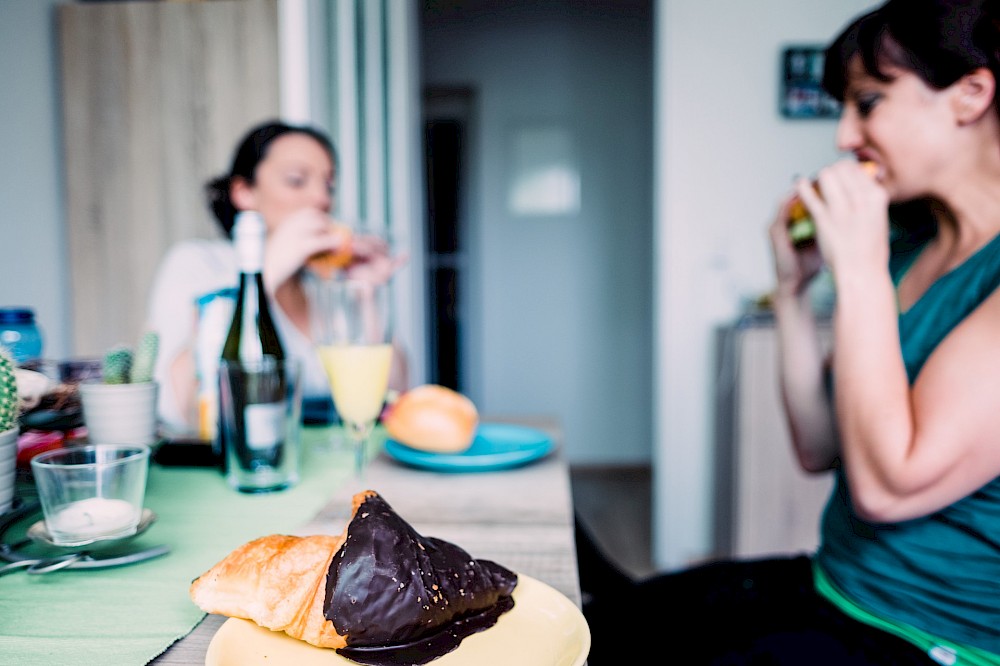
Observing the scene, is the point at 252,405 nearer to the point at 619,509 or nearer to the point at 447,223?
the point at 619,509

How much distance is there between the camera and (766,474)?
2.30 meters

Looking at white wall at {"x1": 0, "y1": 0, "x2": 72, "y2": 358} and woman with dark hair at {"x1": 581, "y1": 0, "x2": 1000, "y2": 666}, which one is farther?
white wall at {"x1": 0, "y1": 0, "x2": 72, "y2": 358}

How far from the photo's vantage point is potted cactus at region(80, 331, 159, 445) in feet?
2.54

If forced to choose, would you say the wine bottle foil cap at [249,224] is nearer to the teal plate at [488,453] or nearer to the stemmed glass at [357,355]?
the stemmed glass at [357,355]

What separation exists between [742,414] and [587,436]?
2.14 m

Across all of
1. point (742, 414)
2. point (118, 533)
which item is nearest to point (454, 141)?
point (742, 414)

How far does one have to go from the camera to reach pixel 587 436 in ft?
14.4

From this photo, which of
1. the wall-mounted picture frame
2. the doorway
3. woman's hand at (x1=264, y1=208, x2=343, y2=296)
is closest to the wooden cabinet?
the wall-mounted picture frame

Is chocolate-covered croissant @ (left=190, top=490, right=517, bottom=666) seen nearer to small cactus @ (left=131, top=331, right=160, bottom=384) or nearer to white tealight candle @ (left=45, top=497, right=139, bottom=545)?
white tealight candle @ (left=45, top=497, right=139, bottom=545)

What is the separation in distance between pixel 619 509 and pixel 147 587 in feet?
10.6

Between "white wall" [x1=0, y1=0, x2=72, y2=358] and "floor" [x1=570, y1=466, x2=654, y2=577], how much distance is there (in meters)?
1.84

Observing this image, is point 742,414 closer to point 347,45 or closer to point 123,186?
point 347,45

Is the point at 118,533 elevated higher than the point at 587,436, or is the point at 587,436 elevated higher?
the point at 118,533

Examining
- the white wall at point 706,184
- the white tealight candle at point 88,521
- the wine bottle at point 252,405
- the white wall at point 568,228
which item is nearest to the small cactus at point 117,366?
the wine bottle at point 252,405
